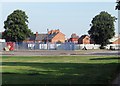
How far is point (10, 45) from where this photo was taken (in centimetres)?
8762

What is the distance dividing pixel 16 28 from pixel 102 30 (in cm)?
2887

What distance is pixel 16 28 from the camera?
10438cm

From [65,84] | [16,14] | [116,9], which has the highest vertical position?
Answer: [16,14]

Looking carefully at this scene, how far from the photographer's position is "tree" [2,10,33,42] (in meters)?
104

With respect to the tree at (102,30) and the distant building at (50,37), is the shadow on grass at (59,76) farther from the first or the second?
the distant building at (50,37)

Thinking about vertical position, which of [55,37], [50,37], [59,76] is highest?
[50,37]

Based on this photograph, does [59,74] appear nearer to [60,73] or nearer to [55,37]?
[60,73]

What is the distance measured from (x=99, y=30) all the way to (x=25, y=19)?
80.5ft

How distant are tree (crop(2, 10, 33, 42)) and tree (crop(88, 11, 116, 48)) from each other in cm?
2188

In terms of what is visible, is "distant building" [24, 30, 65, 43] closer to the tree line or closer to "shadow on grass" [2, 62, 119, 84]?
the tree line

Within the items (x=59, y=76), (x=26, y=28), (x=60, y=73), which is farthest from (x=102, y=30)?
(x=59, y=76)

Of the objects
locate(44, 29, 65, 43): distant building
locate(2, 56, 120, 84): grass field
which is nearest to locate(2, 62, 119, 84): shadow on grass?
locate(2, 56, 120, 84): grass field

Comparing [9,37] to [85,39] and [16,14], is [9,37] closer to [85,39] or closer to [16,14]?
[16,14]

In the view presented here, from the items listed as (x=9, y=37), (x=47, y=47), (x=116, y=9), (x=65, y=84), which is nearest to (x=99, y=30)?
(x=47, y=47)
